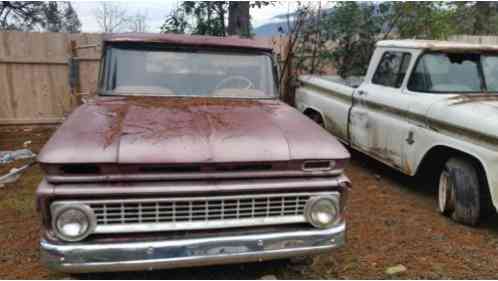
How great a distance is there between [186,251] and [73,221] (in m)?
0.66

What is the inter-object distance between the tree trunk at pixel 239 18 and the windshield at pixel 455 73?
4.76m

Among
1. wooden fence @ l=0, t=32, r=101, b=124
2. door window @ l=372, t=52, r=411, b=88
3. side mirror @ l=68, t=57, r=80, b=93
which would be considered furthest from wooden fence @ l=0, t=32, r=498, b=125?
door window @ l=372, t=52, r=411, b=88

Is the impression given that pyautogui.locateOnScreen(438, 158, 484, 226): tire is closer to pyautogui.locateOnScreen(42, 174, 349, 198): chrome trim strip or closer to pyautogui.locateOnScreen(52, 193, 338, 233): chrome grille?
pyautogui.locateOnScreen(42, 174, 349, 198): chrome trim strip

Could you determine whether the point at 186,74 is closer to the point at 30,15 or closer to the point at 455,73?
the point at 455,73

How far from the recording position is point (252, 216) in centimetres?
260

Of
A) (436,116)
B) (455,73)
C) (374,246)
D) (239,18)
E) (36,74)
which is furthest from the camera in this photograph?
(239,18)

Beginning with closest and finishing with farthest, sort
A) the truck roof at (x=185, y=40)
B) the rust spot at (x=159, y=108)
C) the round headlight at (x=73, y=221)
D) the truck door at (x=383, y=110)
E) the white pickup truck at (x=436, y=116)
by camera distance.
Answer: the round headlight at (x=73, y=221) < the rust spot at (x=159, y=108) < the truck roof at (x=185, y=40) < the white pickup truck at (x=436, y=116) < the truck door at (x=383, y=110)

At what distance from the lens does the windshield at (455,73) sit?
15.3ft

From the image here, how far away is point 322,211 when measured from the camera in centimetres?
268

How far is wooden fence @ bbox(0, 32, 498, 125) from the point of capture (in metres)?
7.95

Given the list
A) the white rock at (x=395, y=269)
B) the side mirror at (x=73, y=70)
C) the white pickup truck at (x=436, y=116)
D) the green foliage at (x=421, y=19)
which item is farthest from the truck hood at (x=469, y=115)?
the green foliage at (x=421, y=19)

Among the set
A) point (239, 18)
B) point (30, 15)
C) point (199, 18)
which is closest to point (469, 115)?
point (239, 18)

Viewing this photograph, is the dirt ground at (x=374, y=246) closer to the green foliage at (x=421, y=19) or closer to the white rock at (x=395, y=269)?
the white rock at (x=395, y=269)

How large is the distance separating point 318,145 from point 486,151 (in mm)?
1921
